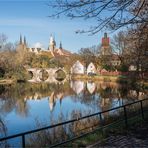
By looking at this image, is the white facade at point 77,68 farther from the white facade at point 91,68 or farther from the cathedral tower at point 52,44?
the cathedral tower at point 52,44

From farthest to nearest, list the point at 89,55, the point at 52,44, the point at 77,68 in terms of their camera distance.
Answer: the point at 52,44
the point at 77,68
the point at 89,55

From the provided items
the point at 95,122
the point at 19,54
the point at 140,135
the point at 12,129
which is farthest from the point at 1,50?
the point at 140,135

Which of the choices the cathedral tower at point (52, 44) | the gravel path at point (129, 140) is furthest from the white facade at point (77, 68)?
the gravel path at point (129, 140)

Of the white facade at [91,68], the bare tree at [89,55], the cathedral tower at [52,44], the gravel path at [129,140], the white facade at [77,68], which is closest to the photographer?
the gravel path at [129,140]

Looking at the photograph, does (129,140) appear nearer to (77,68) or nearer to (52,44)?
(77,68)

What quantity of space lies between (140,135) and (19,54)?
8244 centimetres

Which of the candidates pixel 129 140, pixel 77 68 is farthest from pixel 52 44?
pixel 129 140

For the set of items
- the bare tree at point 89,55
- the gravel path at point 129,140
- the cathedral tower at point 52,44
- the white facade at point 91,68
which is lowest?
the gravel path at point 129,140

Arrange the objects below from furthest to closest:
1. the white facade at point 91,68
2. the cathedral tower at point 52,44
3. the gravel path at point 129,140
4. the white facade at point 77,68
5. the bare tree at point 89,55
A: the cathedral tower at point 52,44
the white facade at point 77,68
the white facade at point 91,68
the bare tree at point 89,55
the gravel path at point 129,140

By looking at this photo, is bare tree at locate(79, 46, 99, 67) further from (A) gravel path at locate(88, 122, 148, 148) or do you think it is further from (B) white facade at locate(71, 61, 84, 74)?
(A) gravel path at locate(88, 122, 148, 148)

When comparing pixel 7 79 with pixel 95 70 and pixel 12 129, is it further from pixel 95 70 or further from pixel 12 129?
pixel 12 129

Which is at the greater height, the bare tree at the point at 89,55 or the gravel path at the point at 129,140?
the bare tree at the point at 89,55

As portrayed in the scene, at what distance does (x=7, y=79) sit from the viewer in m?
71.1

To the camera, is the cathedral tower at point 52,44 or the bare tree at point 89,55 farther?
the cathedral tower at point 52,44
